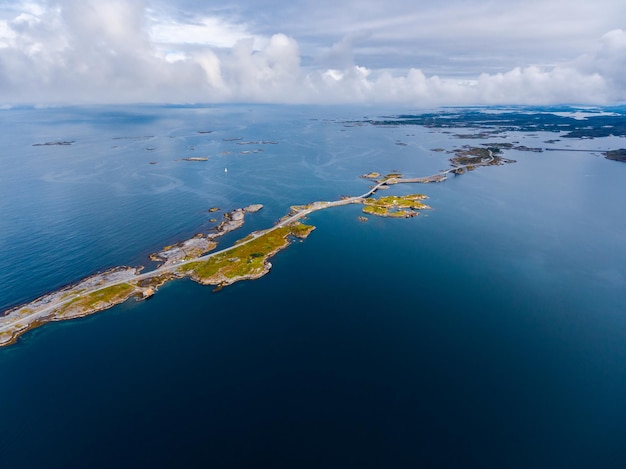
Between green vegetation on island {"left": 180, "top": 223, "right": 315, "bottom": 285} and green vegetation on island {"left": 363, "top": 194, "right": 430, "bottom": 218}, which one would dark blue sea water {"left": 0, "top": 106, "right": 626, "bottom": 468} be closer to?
green vegetation on island {"left": 180, "top": 223, "right": 315, "bottom": 285}

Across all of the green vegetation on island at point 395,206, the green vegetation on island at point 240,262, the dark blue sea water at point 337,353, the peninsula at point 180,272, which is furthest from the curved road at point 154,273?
the green vegetation on island at point 395,206

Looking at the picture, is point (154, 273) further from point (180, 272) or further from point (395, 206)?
point (395, 206)

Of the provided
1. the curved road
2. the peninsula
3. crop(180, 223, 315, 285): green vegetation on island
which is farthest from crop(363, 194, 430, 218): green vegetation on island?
crop(180, 223, 315, 285): green vegetation on island

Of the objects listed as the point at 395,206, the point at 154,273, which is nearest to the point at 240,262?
the point at 154,273

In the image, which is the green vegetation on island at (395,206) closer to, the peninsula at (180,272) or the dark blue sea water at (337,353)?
the peninsula at (180,272)

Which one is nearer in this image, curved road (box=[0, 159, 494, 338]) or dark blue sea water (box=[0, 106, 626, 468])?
dark blue sea water (box=[0, 106, 626, 468])

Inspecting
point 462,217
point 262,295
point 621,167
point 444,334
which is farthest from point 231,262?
point 621,167

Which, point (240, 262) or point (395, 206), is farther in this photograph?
point (395, 206)
